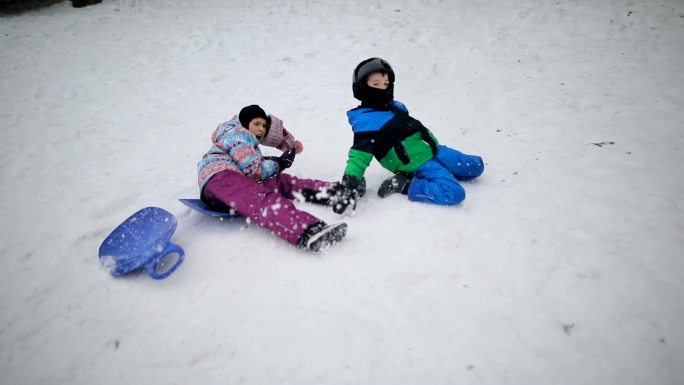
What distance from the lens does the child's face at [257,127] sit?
9.93ft

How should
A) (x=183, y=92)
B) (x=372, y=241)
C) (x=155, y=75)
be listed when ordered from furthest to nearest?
1. (x=155, y=75)
2. (x=183, y=92)
3. (x=372, y=241)

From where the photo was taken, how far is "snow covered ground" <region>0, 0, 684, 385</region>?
5.45 ft

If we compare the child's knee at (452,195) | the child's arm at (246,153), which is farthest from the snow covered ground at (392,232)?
A: the child's arm at (246,153)

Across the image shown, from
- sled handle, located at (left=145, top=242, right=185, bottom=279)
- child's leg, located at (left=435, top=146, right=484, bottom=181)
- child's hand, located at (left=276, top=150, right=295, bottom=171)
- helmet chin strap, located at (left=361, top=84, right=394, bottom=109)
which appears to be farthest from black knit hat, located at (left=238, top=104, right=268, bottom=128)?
child's leg, located at (left=435, top=146, right=484, bottom=181)

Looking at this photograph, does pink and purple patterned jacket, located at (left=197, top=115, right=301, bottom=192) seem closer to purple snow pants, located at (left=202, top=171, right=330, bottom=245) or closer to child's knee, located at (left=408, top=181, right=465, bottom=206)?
purple snow pants, located at (left=202, top=171, right=330, bottom=245)

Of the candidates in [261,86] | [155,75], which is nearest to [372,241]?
[261,86]

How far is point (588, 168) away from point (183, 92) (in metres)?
5.86

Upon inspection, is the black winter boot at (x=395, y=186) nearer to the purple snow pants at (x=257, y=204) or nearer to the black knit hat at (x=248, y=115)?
the purple snow pants at (x=257, y=204)

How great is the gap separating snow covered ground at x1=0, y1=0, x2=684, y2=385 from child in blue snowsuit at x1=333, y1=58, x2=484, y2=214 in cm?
16

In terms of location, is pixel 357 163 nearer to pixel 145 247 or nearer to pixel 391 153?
pixel 391 153

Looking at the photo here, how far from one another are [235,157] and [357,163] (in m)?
1.03

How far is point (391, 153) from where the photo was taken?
286 cm

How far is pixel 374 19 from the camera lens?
7.40m

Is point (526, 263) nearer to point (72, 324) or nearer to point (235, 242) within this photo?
point (235, 242)
